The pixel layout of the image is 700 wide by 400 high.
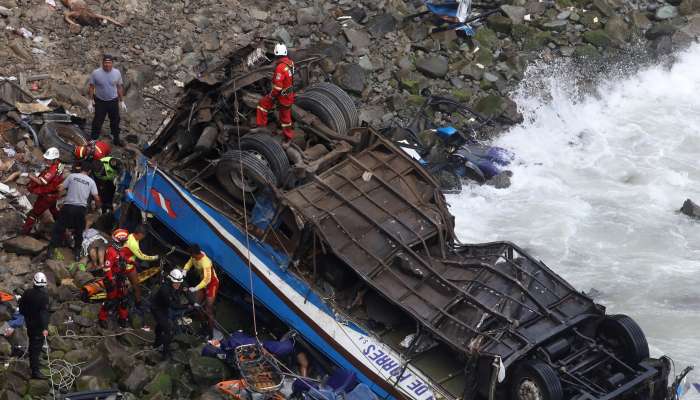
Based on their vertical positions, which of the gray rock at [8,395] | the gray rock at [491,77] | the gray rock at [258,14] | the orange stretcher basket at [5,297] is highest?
the gray rock at [491,77]

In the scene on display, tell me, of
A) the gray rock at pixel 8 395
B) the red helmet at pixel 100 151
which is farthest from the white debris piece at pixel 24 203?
the gray rock at pixel 8 395

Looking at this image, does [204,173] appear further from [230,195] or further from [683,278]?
[683,278]

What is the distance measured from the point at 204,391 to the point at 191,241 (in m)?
1.82

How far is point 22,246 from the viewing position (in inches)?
456

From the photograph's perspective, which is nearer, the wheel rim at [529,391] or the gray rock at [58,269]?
the wheel rim at [529,391]

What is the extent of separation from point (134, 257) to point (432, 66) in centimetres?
814

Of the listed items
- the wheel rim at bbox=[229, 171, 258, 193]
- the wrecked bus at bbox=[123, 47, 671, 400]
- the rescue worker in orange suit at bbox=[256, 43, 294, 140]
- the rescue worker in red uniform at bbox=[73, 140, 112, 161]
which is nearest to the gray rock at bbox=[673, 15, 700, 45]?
the wrecked bus at bbox=[123, 47, 671, 400]

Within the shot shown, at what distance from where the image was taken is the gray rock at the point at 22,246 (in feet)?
38.0

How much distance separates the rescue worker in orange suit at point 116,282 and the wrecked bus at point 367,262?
84cm

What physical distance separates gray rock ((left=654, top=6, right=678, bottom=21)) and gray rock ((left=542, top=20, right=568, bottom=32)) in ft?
8.48

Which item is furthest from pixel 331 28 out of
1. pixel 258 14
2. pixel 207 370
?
pixel 207 370

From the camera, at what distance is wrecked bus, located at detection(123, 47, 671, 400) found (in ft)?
33.0

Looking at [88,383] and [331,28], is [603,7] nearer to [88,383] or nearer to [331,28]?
[331,28]

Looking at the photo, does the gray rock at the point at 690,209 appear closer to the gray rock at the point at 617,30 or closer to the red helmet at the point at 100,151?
the gray rock at the point at 617,30
